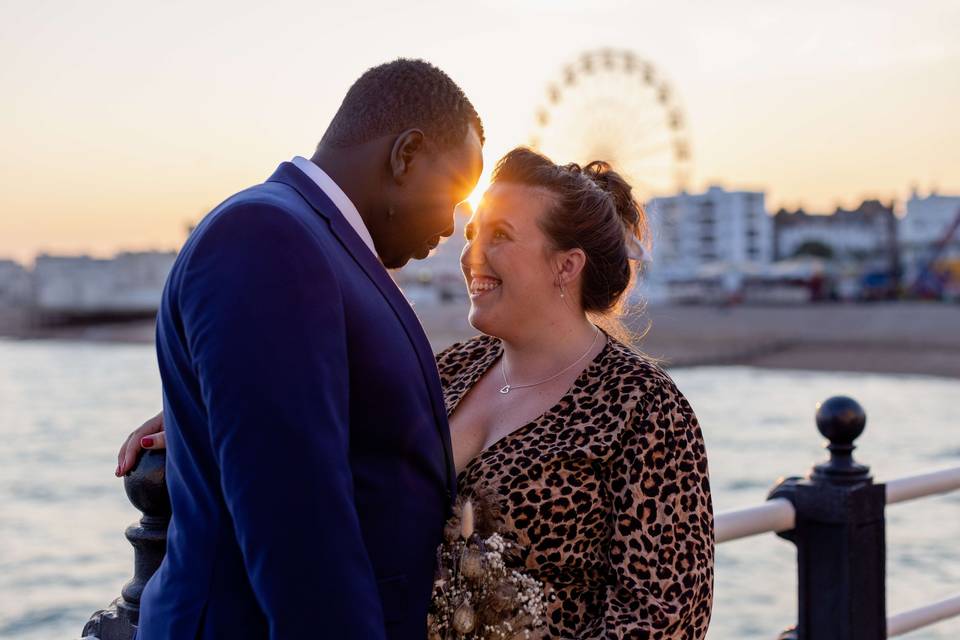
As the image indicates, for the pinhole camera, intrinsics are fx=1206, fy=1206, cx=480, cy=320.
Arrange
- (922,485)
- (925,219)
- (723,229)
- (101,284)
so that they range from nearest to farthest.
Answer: (922,485)
(925,219)
(101,284)
(723,229)

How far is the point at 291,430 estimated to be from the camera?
130 centimetres

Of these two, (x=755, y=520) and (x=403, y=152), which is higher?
(x=403, y=152)

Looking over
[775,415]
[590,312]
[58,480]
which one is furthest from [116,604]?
[775,415]

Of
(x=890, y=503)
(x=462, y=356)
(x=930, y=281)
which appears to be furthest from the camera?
(x=930, y=281)

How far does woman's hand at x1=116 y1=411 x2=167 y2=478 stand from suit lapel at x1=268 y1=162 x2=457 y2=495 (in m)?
0.41

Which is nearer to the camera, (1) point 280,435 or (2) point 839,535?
(1) point 280,435

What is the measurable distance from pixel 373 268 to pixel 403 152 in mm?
163

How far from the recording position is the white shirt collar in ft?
5.13

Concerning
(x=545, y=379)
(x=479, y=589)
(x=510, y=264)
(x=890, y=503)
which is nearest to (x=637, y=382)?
(x=545, y=379)

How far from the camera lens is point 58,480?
18.7 metres

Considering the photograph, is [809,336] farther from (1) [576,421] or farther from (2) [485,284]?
(1) [576,421]

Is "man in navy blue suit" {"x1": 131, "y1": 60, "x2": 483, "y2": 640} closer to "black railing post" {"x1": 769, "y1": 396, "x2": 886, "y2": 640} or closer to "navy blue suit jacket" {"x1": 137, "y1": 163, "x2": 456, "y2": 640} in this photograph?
"navy blue suit jacket" {"x1": 137, "y1": 163, "x2": 456, "y2": 640}

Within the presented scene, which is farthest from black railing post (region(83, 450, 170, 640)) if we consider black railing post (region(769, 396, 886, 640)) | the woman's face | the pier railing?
black railing post (region(769, 396, 886, 640))

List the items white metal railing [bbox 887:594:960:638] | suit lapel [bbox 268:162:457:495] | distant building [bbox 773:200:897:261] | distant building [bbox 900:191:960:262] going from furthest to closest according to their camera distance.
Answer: distant building [bbox 773:200:897:261] < distant building [bbox 900:191:960:262] < white metal railing [bbox 887:594:960:638] < suit lapel [bbox 268:162:457:495]
